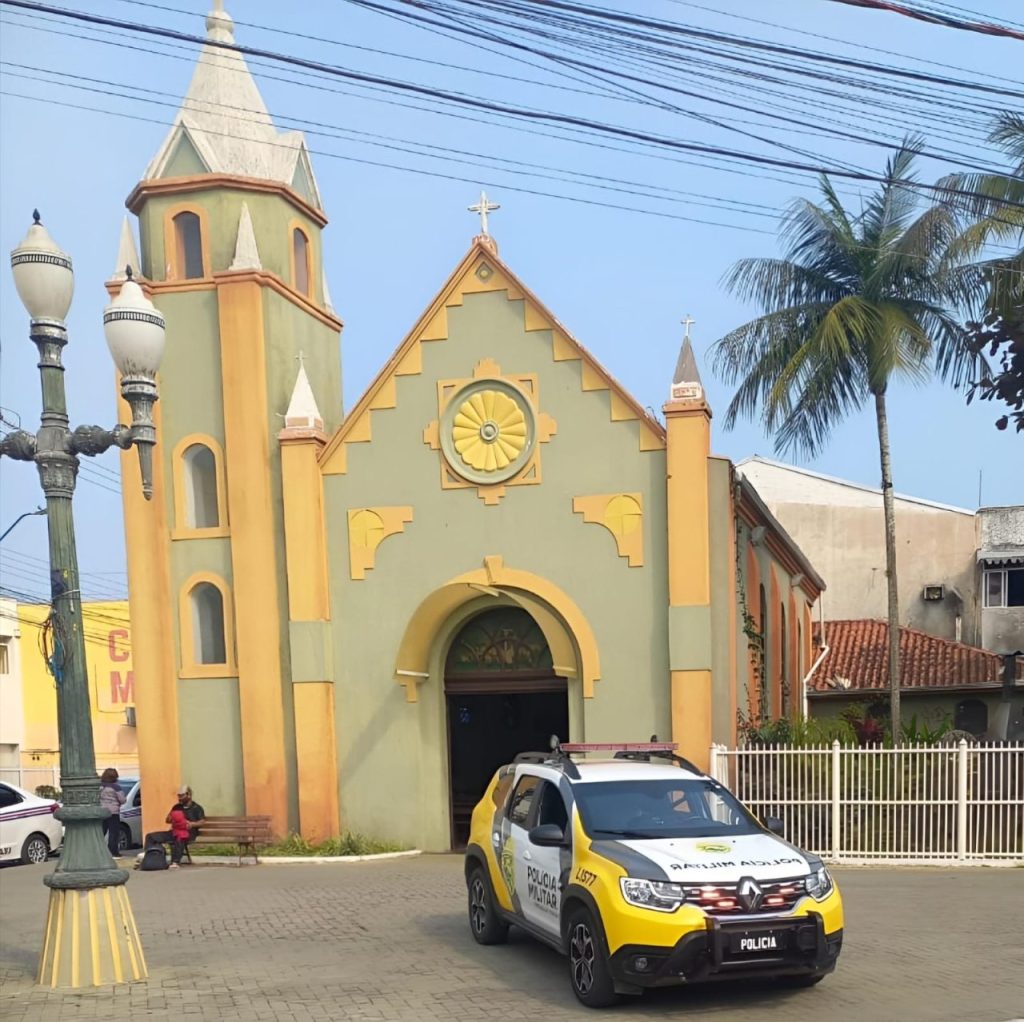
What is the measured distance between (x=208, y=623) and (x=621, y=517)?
22.9 ft

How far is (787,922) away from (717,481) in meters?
10.5

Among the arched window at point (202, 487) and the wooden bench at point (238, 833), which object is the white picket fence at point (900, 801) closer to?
the wooden bench at point (238, 833)

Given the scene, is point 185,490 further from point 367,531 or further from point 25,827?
point 25,827

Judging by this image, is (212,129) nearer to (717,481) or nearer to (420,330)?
(420,330)

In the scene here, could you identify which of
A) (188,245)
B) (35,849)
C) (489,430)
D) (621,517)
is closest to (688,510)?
(621,517)

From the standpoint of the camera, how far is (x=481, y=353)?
19328 millimetres

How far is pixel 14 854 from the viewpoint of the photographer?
2102cm

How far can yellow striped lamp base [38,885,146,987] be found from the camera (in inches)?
374

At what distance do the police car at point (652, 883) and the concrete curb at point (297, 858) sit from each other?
27.7 feet

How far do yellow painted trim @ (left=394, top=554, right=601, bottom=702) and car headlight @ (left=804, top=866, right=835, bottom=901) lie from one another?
979cm

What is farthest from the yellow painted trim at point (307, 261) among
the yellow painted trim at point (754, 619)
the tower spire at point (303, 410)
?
the yellow painted trim at point (754, 619)

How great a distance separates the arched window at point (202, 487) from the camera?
20.7 metres

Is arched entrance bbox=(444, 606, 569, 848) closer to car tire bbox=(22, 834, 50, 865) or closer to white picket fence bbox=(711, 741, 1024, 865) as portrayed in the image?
white picket fence bbox=(711, 741, 1024, 865)

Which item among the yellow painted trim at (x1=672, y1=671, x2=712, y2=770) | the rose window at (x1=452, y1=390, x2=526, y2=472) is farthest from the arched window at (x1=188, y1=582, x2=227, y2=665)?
the yellow painted trim at (x1=672, y1=671, x2=712, y2=770)
